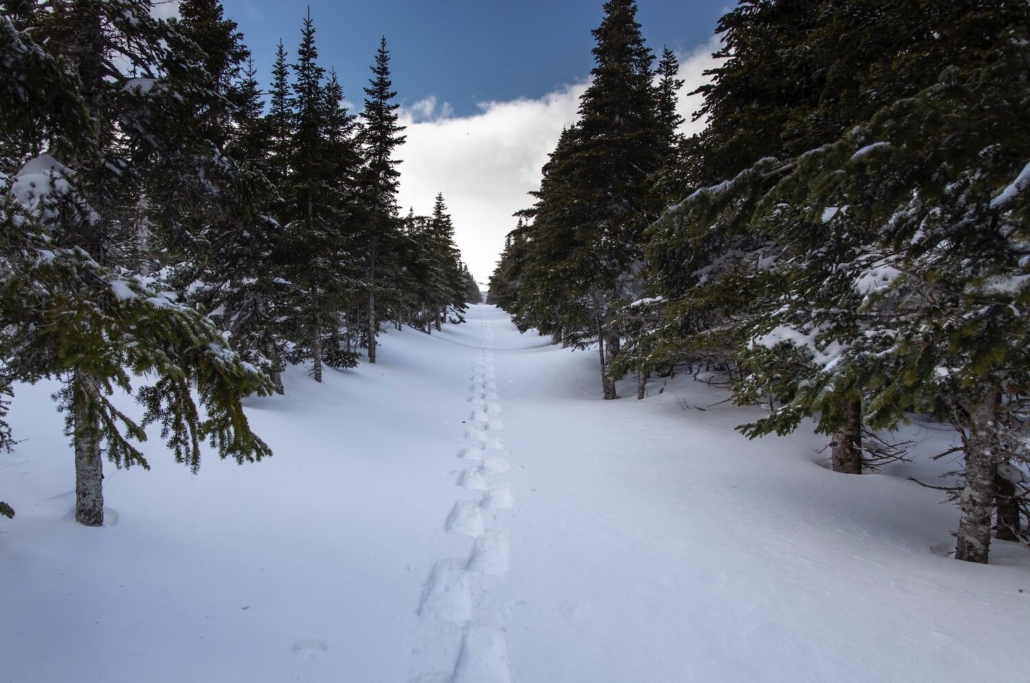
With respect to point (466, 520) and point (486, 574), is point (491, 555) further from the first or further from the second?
point (466, 520)

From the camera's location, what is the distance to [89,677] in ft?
9.06

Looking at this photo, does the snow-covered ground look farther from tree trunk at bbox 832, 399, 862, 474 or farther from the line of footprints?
tree trunk at bbox 832, 399, 862, 474

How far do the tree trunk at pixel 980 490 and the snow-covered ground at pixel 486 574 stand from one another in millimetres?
275

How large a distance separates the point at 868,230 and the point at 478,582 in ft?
21.1

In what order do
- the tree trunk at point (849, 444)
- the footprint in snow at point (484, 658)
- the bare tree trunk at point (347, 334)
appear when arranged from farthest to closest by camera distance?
1. the bare tree trunk at point (347, 334)
2. the tree trunk at point (849, 444)
3. the footprint in snow at point (484, 658)

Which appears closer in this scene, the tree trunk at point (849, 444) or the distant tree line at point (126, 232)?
the distant tree line at point (126, 232)

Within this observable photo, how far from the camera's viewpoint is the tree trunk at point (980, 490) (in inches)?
186

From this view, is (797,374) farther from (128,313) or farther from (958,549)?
(128,313)

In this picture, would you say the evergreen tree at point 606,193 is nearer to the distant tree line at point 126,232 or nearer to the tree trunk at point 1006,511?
the distant tree line at point 126,232

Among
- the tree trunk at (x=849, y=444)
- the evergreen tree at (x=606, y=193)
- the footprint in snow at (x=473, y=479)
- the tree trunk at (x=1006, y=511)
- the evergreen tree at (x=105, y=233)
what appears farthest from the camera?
the evergreen tree at (x=606, y=193)

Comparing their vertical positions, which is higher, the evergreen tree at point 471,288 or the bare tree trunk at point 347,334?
the evergreen tree at point 471,288

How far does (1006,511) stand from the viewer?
5.55 m

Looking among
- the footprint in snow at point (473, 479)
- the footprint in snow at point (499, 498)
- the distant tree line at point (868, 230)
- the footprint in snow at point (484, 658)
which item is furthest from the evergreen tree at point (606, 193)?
the footprint in snow at point (484, 658)

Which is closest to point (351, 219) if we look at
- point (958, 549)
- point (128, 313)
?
point (128, 313)
